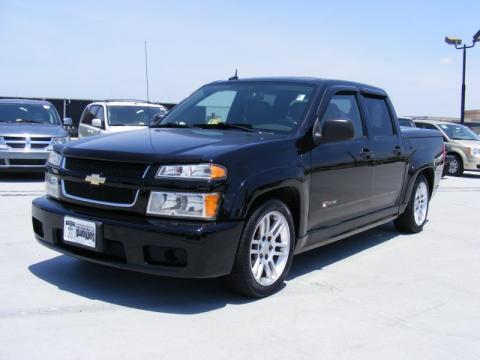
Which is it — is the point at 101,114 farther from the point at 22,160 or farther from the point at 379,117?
the point at 379,117

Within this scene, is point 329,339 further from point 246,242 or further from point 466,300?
point 466,300

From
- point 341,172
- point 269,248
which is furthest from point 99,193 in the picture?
point 341,172

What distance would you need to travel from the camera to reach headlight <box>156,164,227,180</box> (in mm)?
3749

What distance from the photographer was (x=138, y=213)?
3828mm

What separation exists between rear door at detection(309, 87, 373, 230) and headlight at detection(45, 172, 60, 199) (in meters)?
2.02

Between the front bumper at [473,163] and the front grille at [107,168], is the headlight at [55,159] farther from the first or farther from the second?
the front bumper at [473,163]

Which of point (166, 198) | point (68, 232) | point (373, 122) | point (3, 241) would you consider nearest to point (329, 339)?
point (166, 198)

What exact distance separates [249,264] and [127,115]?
920cm

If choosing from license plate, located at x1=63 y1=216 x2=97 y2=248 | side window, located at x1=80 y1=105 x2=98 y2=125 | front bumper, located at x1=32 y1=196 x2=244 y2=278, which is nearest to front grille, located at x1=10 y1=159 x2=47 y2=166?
side window, located at x1=80 y1=105 x2=98 y2=125

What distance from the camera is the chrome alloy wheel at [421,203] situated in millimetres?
7082

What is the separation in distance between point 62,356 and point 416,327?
232 cm

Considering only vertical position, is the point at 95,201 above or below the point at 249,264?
above

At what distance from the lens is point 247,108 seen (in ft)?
16.7

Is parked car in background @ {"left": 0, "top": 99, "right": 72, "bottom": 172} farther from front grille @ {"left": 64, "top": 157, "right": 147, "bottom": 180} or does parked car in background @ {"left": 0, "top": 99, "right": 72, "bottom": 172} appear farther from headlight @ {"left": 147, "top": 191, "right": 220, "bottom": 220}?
headlight @ {"left": 147, "top": 191, "right": 220, "bottom": 220}
